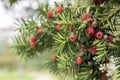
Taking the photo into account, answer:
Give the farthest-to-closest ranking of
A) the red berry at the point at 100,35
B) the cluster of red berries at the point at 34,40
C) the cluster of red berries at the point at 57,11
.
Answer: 1. the cluster of red berries at the point at 34,40
2. the cluster of red berries at the point at 57,11
3. the red berry at the point at 100,35

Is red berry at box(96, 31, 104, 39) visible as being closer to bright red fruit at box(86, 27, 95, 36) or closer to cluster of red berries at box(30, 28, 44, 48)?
bright red fruit at box(86, 27, 95, 36)

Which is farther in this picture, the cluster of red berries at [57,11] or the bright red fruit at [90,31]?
the cluster of red berries at [57,11]

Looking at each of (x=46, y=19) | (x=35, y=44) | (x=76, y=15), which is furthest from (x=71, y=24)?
→ (x=35, y=44)

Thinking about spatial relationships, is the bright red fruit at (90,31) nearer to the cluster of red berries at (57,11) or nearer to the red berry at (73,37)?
the red berry at (73,37)

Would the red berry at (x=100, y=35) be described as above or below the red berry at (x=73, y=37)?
below

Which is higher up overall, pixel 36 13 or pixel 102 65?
pixel 36 13

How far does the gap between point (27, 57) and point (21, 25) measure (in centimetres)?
19

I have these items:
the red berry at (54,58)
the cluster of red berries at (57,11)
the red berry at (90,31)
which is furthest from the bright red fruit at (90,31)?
the red berry at (54,58)

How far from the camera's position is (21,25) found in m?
1.82

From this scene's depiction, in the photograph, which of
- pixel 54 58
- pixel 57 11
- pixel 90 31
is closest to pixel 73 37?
pixel 90 31

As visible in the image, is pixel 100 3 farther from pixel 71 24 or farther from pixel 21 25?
pixel 21 25

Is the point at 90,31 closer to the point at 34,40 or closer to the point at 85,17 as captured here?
the point at 85,17

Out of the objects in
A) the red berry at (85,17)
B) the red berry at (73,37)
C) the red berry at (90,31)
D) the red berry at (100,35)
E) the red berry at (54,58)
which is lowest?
the red berry at (100,35)

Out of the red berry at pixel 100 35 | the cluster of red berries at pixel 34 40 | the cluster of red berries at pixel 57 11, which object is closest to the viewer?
the red berry at pixel 100 35
